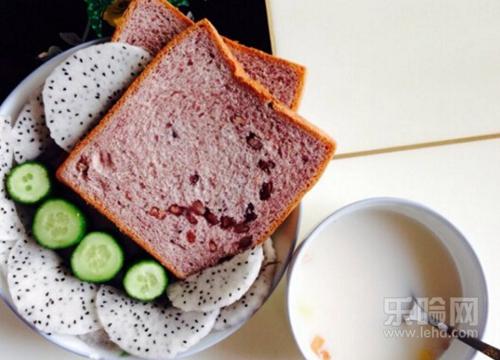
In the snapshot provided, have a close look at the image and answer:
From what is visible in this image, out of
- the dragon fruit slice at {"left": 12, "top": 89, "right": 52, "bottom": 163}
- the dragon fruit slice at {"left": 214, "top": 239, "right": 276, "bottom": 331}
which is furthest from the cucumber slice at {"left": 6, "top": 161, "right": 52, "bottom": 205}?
the dragon fruit slice at {"left": 214, "top": 239, "right": 276, "bottom": 331}

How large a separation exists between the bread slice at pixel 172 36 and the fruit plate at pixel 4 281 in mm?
74

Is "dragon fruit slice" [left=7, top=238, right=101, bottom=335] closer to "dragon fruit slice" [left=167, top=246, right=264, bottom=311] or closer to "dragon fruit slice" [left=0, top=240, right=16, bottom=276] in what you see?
"dragon fruit slice" [left=0, top=240, right=16, bottom=276]

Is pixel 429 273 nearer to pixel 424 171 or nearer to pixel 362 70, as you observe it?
pixel 424 171

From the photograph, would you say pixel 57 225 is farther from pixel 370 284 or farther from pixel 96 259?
pixel 370 284

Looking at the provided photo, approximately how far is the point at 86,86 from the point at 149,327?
395 millimetres

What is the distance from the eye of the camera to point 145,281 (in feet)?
3.76

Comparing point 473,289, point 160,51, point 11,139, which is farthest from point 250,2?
point 473,289

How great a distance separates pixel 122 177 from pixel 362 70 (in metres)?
0.45

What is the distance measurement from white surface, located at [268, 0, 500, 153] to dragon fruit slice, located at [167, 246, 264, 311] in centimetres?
29

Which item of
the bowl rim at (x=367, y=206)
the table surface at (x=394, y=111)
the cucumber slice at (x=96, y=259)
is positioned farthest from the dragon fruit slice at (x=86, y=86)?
the bowl rim at (x=367, y=206)

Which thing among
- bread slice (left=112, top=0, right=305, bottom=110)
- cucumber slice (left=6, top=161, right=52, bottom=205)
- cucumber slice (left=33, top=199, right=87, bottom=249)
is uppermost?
bread slice (left=112, top=0, right=305, bottom=110)

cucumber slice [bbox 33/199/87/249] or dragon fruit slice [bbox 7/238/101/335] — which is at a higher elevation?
cucumber slice [bbox 33/199/87/249]

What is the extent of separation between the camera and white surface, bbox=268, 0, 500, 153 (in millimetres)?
1189

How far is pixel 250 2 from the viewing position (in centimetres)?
121
